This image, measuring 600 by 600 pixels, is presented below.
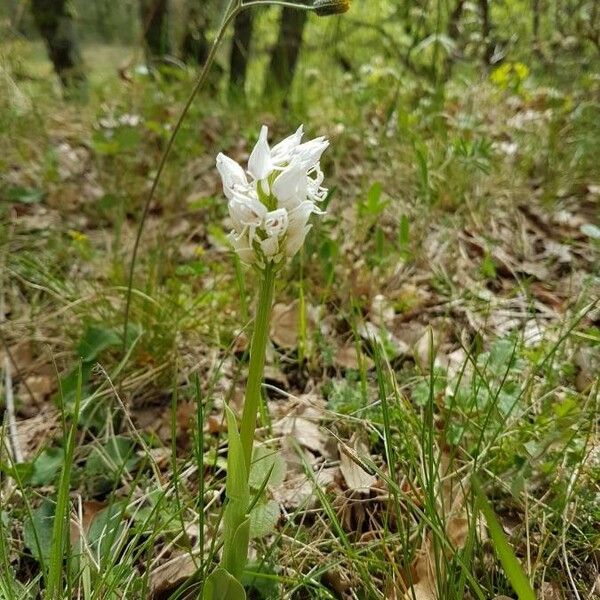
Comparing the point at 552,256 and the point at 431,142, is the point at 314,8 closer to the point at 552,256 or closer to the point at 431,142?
the point at 552,256

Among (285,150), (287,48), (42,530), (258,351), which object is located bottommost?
(42,530)

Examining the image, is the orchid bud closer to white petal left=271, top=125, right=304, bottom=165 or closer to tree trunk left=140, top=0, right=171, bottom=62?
white petal left=271, top=125, right=304, bottom=165

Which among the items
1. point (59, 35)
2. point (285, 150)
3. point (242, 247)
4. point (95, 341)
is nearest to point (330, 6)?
point (285, 150)

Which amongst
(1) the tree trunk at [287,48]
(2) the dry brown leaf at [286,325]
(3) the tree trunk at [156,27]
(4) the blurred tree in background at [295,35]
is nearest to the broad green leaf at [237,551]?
(2) the dry brown leaf at [286,325]

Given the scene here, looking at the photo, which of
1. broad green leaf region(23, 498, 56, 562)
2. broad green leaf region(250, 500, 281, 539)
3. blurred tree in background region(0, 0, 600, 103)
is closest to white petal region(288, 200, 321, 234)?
broad green leaf region(250, 500, 281, 539)

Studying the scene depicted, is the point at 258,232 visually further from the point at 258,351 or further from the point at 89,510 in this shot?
the point at 89,510

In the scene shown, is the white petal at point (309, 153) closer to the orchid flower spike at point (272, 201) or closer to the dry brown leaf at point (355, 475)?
the orchid flower spike at point (272, 201)
